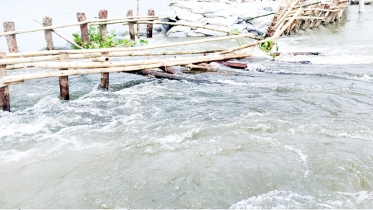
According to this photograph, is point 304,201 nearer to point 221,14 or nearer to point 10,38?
point 10,38

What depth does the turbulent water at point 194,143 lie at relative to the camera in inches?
165

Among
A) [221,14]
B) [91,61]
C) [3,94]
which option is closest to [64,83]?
[91,61]

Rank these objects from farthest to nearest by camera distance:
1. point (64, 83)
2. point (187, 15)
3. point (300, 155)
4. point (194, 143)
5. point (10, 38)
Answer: point (187, 15), point (10, 38), point (64, 83), point (194, 143), point (300, 155)

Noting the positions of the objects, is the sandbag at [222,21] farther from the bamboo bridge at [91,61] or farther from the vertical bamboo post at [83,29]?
the vertical bamboo post at [83,29]

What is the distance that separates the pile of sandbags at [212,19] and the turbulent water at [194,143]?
24.0ft

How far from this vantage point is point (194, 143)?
214 inches

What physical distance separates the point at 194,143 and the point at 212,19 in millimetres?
11846

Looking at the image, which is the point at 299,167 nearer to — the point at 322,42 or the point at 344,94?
the point at 344,94

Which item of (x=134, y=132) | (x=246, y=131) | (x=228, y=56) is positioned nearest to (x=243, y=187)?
(x=246, y=131)

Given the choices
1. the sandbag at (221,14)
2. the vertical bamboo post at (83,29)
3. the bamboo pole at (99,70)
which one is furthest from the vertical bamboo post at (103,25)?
the sandbag at (221,14)

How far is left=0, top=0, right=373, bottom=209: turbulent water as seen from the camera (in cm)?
419

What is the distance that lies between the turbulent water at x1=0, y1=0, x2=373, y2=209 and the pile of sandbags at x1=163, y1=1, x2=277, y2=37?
7300 millimetres

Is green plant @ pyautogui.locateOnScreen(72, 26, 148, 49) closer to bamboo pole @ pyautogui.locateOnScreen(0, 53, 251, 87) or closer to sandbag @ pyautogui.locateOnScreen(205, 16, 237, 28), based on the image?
bamboo pole @ pyautogui.locateOnScreen(0, 53, 251, 87)

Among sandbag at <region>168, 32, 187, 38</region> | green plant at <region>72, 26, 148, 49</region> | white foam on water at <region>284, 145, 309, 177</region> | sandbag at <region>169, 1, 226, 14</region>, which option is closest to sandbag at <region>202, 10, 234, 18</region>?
sandbag at <region>169, 1, 226, 14</region>
